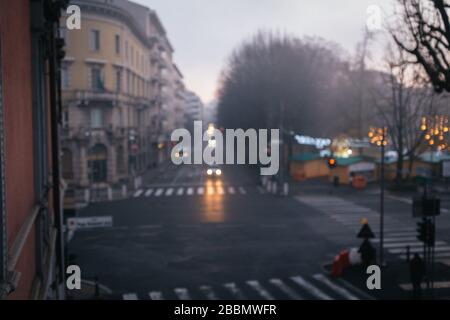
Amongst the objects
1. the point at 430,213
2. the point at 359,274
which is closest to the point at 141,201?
the point at 359,274

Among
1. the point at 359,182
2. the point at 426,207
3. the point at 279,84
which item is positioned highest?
the point at 279,84

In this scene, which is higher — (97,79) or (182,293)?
(97,79)

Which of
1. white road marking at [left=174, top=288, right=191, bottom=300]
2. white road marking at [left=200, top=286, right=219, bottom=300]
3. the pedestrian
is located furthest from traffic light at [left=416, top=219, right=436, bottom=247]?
white road marking at [left=174, top=288, right=191, bottom=300]

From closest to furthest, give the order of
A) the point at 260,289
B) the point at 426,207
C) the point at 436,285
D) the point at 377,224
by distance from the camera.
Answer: the point at 426,207 → the point at 436,285 → the point at 260,289 → the point at 377,224

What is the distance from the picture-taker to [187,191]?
131ft

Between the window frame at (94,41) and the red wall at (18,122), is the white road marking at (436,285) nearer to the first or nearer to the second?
the red wall at (18,122)

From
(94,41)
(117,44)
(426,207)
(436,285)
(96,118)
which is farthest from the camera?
(117,44)

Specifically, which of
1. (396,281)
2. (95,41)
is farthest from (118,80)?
(396,281)

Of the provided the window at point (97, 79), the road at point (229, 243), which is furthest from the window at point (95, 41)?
the road at point (229, 243)

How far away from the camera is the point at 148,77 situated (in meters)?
60.6

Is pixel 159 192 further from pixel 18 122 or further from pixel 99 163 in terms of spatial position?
pixel 18 122

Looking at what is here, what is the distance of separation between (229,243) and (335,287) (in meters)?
6.57

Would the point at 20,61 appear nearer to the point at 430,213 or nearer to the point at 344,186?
the point at 430,213

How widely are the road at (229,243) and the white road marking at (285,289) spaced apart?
29 mm
